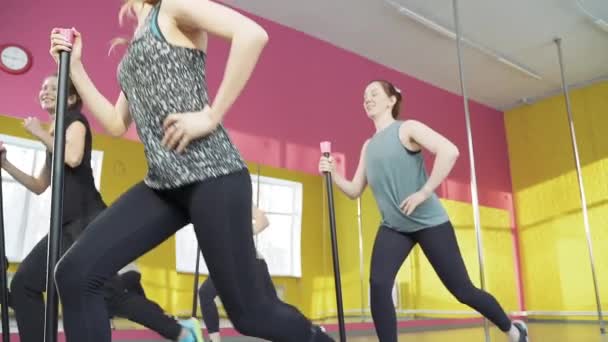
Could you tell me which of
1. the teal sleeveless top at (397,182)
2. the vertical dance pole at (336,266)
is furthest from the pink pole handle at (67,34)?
the teal sleeveless top at (397,182)

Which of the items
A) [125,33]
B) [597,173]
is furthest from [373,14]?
[597,173]

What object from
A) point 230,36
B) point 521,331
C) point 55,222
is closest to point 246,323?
point 55,222

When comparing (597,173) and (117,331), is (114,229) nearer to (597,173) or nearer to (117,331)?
(117,331)

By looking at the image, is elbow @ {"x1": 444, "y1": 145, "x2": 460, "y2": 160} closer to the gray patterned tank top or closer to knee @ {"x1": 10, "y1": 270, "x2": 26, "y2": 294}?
the gray patterned tank top

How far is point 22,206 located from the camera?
130 inches

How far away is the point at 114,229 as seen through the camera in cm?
113

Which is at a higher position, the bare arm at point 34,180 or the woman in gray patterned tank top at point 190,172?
the bare arm at point 34,180

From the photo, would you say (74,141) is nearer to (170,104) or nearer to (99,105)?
(99,105)

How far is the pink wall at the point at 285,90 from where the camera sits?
360 centimetres

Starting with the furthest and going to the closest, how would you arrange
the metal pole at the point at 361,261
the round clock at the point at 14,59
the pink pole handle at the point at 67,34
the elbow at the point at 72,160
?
the metal pole at the point at 361,261
the round clock at the point at 14,59
the elbow at the point at 72,160
the pink pole handle at the point at 67,34

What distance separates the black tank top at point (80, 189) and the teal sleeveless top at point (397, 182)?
1.11 metres

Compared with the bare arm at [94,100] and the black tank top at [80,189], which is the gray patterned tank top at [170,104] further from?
the black tank top at [80,189]

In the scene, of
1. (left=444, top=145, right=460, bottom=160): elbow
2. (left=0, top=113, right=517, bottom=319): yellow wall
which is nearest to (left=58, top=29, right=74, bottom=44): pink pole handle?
(left=444, top=145, right=460, bottom=160): elbow

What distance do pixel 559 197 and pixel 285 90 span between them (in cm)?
366
